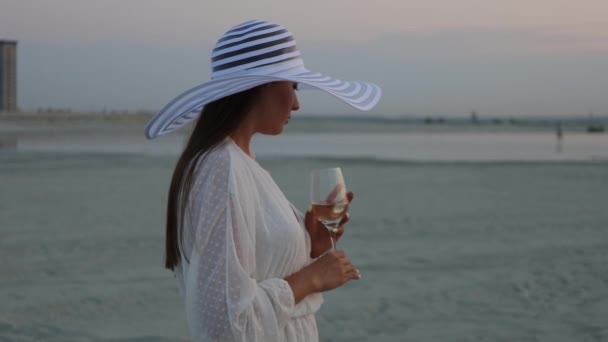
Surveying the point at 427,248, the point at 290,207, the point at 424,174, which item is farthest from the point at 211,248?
the point at 424,174

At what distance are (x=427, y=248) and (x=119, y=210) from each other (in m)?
5.04

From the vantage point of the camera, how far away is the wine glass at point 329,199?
2.41m

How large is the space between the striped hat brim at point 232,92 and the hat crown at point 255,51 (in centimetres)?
3

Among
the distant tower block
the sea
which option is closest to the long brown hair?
the sea

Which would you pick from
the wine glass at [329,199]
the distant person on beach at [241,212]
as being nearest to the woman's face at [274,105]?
the distant person on beach at [241,212]

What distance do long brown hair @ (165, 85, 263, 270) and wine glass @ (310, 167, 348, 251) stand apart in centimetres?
38

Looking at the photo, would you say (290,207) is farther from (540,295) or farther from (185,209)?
(540,295)

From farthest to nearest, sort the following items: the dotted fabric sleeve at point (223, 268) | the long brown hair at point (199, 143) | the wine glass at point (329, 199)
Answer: the wine glass at point (329, 199) < the long brown hair at point (199, 143) < the dotted fabric sleeve at point (223, 268)

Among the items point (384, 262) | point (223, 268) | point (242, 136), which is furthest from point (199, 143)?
point (384, 262)

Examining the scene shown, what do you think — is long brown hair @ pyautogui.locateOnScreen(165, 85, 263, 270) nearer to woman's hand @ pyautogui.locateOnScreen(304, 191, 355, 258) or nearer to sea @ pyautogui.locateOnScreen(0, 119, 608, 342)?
woman's hand @ pyautogui.locateOnScreen(304, 191, 355, 258)

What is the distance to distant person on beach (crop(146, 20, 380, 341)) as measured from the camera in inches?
79.6

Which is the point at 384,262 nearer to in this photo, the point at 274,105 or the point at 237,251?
the point at 274,105

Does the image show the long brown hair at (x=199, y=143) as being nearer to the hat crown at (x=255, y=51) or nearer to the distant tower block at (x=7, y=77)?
the hat crown at (x=255, y=51)

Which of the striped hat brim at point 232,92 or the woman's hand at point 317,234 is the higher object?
the striped hat brim at point 232,92
